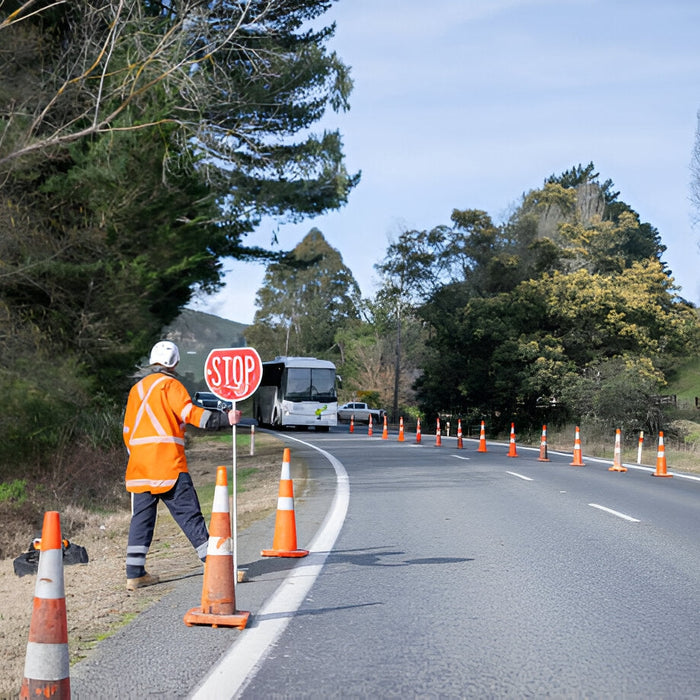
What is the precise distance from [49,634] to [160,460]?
128 inches

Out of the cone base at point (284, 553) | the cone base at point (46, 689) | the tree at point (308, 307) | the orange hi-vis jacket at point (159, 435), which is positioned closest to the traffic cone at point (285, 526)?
the cone base at point (284, 553)

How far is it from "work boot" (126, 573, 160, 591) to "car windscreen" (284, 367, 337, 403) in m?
40.0

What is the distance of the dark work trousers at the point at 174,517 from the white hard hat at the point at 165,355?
35.1 inches

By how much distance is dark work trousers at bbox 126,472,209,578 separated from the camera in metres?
7.49

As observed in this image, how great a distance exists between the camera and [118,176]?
1888cm

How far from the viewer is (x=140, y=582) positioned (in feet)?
25.1

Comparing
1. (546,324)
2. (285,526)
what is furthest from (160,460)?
(546,324)

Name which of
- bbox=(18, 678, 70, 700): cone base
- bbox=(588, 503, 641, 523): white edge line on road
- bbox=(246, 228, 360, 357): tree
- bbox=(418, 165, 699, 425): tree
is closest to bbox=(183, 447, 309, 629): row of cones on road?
bbox=(18, 678, 70, 700): cone base

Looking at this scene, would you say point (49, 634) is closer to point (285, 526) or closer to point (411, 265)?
point (285, 526)

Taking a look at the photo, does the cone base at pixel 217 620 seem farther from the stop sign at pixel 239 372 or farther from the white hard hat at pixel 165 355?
the stop sign at pixel 239 372

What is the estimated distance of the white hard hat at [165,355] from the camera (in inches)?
304

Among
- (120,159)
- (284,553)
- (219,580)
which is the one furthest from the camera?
(120,159)

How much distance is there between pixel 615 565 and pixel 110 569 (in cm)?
458

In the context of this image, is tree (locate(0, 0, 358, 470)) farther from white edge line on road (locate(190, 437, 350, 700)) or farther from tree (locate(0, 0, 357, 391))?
white edge line on road (locate(190, 437, 350, 700))
